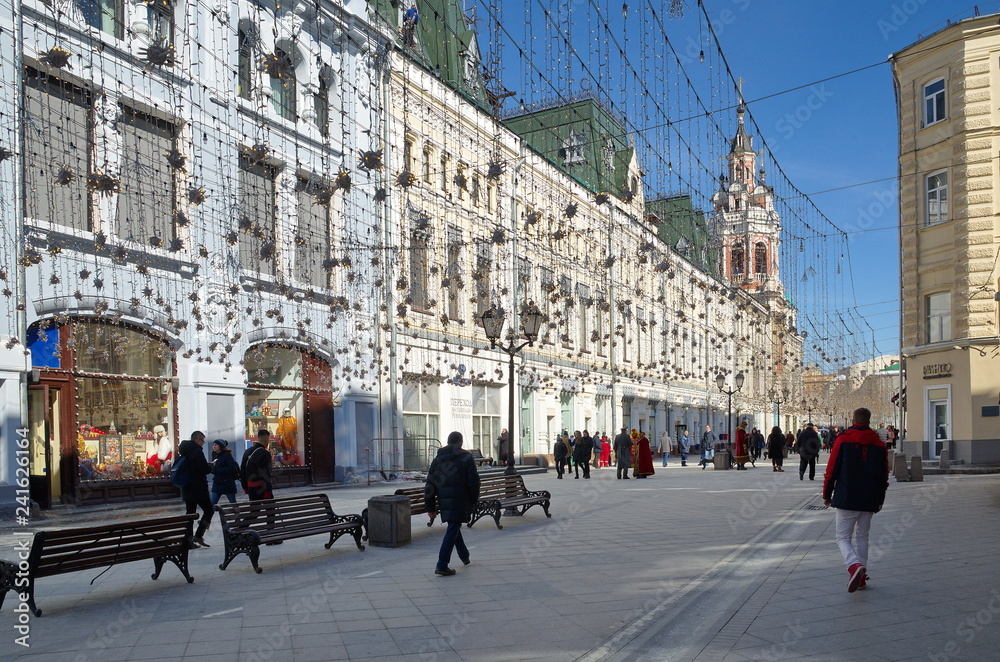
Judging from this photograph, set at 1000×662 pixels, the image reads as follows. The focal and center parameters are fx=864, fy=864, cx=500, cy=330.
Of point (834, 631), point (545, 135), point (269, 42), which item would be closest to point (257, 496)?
point (834, 631)

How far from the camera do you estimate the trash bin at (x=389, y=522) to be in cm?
1212

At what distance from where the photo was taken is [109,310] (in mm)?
17625

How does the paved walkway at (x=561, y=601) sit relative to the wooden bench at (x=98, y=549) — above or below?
below

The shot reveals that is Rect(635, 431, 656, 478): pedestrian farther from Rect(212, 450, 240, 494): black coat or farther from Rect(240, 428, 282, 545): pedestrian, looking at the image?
Rect(240, 428, 282, 545): pedestrian

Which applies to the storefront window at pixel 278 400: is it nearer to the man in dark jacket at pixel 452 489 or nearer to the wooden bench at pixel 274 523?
the wooden bench at pixel 274 523

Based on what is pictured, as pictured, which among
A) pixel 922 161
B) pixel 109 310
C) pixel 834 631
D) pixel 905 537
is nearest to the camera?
pixel 834 631

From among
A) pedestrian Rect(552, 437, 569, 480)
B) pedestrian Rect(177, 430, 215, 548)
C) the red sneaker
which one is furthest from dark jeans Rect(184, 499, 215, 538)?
pedestrian Rect(552, 437, 569, 480)

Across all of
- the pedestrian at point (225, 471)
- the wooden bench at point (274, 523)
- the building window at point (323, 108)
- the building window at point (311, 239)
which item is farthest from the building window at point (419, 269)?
the wooden bench at point (274, 523)

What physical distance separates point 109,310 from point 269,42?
857 cm

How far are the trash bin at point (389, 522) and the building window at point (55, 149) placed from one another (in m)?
8.56

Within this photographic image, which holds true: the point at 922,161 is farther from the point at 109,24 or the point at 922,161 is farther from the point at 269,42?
the point at 109,24

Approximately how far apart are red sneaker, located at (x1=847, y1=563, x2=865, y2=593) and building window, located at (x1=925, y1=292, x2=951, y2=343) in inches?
969

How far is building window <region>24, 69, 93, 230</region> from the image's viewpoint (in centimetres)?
1609

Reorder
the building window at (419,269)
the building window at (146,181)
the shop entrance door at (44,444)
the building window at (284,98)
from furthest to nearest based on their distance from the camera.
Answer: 1. the building window at (419,269)
2. the building window at (284,98)
3. the building window at (146,181)
4. the shop entrance door at (44,444)
